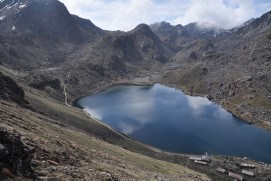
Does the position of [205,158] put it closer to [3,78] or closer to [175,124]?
[175,124]

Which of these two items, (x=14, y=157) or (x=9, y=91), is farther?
(x=9, y=91)

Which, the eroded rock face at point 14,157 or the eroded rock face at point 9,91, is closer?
the eroded rock face at point 14,157

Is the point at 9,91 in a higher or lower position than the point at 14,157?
higher

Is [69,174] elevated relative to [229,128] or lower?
lower

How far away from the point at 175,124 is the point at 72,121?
71207 millimetres

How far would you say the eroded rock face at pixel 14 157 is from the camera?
95.0 feet

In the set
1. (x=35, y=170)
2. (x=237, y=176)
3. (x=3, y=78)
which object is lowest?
(x=35, y=170)

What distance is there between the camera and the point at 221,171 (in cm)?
12238

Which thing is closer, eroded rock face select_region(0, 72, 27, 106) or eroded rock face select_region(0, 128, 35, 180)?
eroded rock face select_region(0, 128, 35, 180)

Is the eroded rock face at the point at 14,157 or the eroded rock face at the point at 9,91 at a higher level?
the eroded rock face at the point at 9,91

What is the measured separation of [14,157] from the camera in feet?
98.8

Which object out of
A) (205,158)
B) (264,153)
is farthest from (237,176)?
(264,153)

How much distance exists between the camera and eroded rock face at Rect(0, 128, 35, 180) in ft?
95.0

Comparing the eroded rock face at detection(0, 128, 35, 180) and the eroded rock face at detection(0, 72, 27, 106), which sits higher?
the eroded rock face at detection(0, 72, 27, 106)
